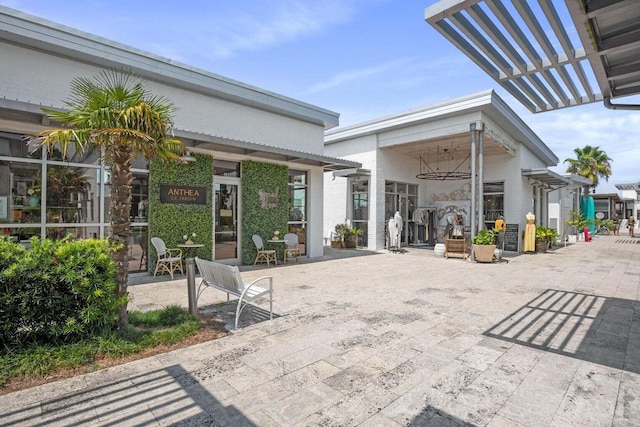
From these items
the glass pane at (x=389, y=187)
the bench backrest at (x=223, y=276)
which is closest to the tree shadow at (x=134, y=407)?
the bench backrest at (x=223, y=276)

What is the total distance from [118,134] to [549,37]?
4735 millimetres

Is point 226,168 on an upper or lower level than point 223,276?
upper

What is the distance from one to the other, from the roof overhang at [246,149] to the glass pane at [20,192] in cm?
275

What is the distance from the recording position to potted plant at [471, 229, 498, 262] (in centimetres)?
1054

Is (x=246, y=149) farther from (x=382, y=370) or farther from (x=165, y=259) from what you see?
(x=382, y=370)

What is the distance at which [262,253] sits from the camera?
9.34 metres

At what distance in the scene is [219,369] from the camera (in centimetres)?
320

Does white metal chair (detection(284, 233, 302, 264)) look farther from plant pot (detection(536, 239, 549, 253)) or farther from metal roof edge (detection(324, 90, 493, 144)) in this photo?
plant pot (detection(536, 239, 549, 253))

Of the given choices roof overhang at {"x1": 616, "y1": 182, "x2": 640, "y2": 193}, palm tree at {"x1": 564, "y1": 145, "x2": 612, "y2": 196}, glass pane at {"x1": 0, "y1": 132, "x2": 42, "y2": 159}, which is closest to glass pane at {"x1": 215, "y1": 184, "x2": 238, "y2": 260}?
glass pane at {"x1": 0, "y1": 132, "x2": 42, "y2": 159}

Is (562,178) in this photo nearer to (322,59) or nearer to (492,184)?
(492,184)

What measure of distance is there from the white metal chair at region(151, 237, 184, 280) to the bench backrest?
2886 mm

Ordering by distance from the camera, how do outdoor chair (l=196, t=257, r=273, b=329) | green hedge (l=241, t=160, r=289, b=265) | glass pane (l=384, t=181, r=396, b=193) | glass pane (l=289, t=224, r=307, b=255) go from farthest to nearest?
glass pane (l=384, t=181, r=396, b=193) < glass pane (l=289, t=224, r=307, b=255) < green hedge (l=241, t=160, r=289, b=265) < outdoor chair (l=196, t=257, r=273, b=329)

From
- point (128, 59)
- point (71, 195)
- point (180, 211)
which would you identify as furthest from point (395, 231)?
point (71, 195)

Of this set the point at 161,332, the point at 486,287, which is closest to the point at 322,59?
the point at 486,287
